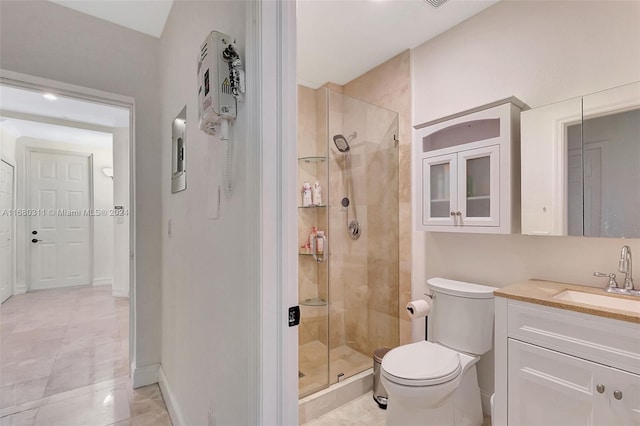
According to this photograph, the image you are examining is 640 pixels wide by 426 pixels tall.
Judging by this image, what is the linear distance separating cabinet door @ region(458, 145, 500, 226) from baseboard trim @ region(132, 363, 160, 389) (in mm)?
2409

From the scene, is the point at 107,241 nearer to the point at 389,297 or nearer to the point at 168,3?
the point at 168,3

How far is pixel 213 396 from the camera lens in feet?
4.06

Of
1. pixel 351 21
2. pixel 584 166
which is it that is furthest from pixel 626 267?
pixel 351 21

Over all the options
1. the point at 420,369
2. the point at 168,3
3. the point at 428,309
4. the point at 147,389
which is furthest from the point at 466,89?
the point at 147,389

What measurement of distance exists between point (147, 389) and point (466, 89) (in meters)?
3.05

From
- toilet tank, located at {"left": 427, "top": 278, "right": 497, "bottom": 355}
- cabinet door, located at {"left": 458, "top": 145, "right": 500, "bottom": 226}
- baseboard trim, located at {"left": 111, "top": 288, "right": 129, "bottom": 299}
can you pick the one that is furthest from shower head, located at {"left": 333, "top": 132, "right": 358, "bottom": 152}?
baseboard trim, located at {"left": 111, "top": 288, "right": 129, "bottom": 299}

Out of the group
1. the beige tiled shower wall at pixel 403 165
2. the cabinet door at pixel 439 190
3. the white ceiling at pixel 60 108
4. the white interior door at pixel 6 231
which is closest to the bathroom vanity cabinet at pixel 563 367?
the cabinet door at pixel 439 190

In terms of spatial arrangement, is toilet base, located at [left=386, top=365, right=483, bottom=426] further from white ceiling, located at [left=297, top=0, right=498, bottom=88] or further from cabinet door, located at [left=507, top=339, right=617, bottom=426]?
white ceiling, located at [left=297, top=0, right=498, bottom=88]

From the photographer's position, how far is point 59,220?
17.2ft

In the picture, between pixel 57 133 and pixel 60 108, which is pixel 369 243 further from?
pixel 57 133

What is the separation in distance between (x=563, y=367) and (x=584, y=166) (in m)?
0.99

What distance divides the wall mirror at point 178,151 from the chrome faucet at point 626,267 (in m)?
2.19

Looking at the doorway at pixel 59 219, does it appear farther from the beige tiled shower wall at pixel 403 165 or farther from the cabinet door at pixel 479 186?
the cabinet door at pixel 479 186

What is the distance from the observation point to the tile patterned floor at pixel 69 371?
6.08ft
